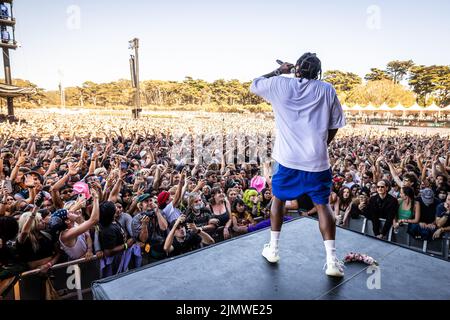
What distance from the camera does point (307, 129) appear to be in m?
1.68

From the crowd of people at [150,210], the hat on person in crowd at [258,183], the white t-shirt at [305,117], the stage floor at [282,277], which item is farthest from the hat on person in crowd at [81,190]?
the white t-shirt at [305,117]

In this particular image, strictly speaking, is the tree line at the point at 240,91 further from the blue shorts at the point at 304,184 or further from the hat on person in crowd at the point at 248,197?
the blue shorts at the point at 304,184

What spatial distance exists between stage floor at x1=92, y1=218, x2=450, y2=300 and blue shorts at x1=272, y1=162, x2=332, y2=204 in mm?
447

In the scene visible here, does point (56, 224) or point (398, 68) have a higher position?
point (398, 68)

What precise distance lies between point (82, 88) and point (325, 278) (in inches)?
2333

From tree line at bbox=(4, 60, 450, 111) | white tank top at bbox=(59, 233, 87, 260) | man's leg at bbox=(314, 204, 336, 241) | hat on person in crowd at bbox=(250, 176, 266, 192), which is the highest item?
tree line at bbox=(4, 60, 450, 111)

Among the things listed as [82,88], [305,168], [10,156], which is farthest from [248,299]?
[82,88]

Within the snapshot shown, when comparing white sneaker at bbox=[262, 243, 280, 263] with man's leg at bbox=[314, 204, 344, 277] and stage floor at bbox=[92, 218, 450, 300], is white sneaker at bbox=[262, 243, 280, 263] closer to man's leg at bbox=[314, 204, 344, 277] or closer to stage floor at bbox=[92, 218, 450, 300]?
stage floor at bbox=[92, 218, 450, 300]

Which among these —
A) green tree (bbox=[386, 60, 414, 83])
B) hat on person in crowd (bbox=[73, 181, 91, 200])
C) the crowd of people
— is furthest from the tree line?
hat on person in crowd (bbox=[73, 181, 91, 200])

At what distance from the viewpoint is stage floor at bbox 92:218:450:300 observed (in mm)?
1516

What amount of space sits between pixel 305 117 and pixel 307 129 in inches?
2.7

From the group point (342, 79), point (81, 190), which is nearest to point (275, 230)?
point (81, 190)

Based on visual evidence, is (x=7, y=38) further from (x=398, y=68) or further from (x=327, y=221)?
(x=398, y=68)

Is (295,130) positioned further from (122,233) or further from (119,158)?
(119,158)
